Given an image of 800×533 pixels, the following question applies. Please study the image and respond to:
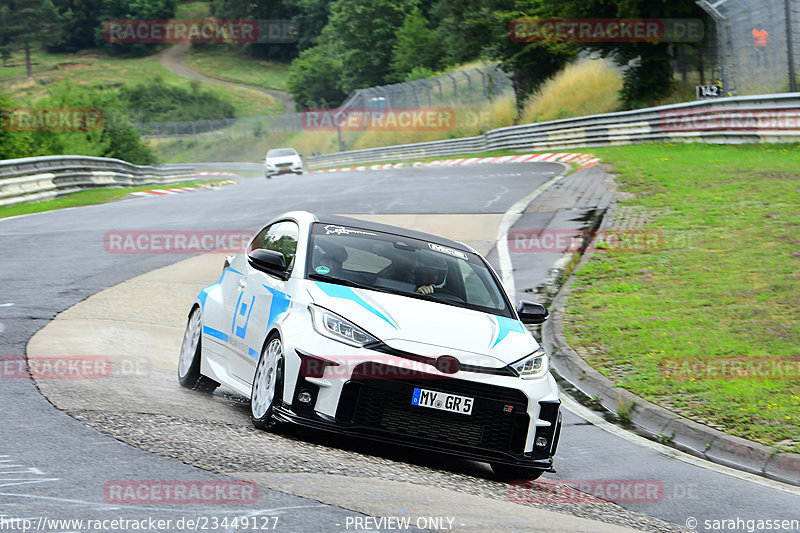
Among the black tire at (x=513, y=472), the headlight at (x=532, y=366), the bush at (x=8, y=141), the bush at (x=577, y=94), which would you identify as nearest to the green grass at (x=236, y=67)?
the bush at (x=577, y=94)

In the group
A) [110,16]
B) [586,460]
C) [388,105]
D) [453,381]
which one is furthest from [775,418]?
[110,16]

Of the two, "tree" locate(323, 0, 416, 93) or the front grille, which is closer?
the front grille

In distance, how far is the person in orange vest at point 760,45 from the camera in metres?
30.1

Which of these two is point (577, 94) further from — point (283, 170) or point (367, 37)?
point (367, 37)

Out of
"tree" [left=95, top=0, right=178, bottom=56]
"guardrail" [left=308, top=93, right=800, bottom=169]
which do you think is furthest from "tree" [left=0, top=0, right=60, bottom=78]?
"guardrail" [left=308, top=93, right=800, bottom=169]

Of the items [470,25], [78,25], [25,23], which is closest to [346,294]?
[470,25]

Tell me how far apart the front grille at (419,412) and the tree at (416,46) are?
84.4m

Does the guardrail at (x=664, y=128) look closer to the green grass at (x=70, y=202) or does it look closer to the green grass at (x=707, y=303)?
the green grass at (x=707, y=303)

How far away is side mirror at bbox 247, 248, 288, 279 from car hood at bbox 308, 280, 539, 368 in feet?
1.13

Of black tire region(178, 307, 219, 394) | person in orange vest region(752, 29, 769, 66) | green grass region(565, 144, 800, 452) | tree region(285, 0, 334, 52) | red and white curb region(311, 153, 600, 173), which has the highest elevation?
tree region(285, 0, 334, 52)

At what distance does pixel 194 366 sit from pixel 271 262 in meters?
1.63

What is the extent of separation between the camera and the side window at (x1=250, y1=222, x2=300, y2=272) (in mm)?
7832

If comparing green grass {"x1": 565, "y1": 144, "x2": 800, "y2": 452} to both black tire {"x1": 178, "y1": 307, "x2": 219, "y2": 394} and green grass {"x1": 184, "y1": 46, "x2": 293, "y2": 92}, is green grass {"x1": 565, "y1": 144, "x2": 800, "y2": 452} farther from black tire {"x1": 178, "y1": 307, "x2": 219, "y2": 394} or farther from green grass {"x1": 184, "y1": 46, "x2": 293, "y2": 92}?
green grass {"x1": 184, "y1": 46, "x2": 293, "y2": 92}

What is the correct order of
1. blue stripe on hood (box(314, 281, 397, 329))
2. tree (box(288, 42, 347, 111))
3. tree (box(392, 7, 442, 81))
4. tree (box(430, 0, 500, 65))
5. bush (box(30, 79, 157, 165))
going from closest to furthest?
blue stripe on hood (box(314, 281, 397, 329)) < bush (box(30, 79, 157, 165)) < tree (box(430, 0, 500, 65)) < tree (box(392, 7, 442, 81)) < tree (box(288, 42, 347, 111))
